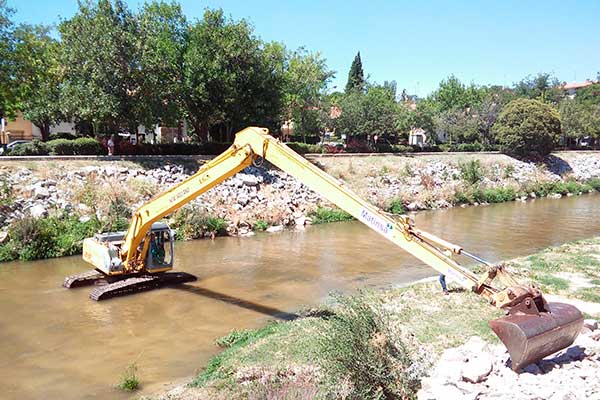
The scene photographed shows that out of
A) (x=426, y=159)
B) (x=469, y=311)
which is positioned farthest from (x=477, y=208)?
(x=469, y=311)

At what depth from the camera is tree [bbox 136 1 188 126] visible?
28.2 meters

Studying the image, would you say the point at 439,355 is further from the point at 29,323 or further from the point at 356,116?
the point at 356,116

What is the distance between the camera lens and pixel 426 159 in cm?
4425

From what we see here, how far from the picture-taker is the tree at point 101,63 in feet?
87.8

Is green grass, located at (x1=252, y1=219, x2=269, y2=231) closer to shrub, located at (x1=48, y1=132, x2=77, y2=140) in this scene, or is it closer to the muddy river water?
the muddy river water

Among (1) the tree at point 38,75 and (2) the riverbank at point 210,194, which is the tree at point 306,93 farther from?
(1) the tree at point 38,75

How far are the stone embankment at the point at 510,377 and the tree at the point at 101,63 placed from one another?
A: 23767mm

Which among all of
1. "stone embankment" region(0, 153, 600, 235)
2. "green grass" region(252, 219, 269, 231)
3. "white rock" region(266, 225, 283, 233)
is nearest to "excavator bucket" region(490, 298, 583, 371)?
"stone embankment" region(0, 153, 600, 235)

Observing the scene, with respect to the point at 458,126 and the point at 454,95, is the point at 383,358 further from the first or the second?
the point at 454,95

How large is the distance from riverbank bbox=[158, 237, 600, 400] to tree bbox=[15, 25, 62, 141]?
820 inches

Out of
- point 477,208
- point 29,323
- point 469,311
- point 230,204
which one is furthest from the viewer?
point 477,208

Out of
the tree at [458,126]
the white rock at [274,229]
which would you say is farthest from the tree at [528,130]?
the white rock at [274,229]

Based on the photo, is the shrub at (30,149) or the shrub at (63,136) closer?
the shrub at (30,149)

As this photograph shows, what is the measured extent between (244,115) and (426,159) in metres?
18.9
